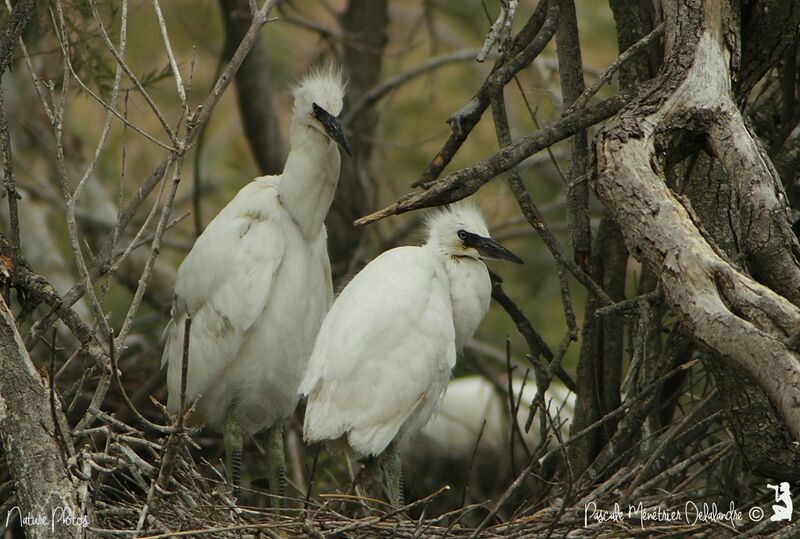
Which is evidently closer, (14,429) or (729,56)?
(14,429)

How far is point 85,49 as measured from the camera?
423 centimetres

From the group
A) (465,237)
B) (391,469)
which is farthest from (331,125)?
(391,469)

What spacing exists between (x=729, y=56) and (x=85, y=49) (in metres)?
2.43

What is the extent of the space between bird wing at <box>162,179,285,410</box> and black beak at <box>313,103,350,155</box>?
352mm

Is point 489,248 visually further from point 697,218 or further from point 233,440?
point 697,218

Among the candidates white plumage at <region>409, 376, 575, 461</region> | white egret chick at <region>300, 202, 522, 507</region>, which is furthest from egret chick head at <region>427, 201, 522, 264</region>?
white plumage at <region>409, 376, 575, 461</region>

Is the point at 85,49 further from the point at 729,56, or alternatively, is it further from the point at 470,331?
the point at 729,56

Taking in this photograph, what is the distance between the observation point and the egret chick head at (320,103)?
413cm

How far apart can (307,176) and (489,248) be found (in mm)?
717

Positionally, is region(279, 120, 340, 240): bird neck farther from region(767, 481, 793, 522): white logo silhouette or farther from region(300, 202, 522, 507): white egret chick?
region(767, 481, 793, 522): white logo silhouette

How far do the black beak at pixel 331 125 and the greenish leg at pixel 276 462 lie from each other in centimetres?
118

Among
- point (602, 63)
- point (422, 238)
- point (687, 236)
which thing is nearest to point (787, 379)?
point (687, 236)

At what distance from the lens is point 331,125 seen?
409 centimetres
